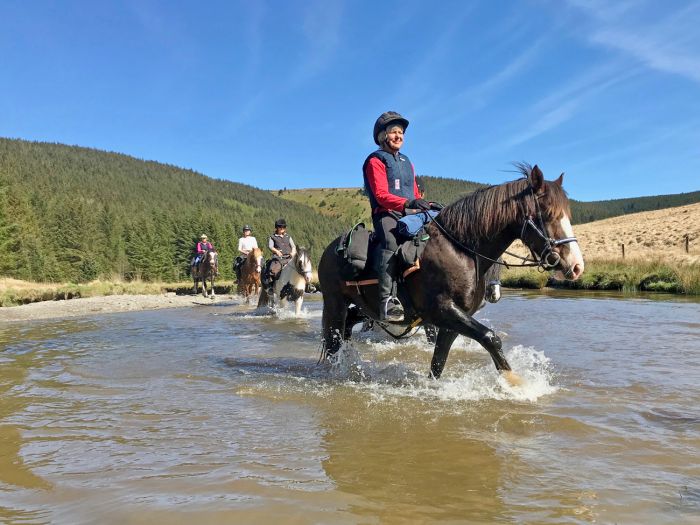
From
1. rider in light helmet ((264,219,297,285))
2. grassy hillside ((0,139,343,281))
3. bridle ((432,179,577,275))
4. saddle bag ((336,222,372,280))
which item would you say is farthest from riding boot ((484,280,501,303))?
grassy hillside ((0,139,343,281))

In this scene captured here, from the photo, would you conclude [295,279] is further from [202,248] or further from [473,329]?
[202,248]

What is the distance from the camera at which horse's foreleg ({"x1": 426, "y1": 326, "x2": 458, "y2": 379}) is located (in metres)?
5.83

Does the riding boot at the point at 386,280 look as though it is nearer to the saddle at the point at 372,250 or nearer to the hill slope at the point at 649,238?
the saddle at the point at 372,250

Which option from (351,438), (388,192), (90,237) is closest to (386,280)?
(388,192)

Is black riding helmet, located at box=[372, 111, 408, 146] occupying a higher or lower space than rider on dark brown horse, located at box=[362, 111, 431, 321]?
higher

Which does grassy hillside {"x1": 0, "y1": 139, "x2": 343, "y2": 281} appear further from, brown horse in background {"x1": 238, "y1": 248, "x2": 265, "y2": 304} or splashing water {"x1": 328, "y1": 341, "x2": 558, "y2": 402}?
splashing water {"x1": 328, "y1": 341, "x2": 558, "y2": 402}

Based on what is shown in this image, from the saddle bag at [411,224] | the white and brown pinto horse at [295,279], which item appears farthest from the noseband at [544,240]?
the white and brown pinto horse at [295,279]

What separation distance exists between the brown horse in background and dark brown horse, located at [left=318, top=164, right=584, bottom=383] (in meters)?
13.6

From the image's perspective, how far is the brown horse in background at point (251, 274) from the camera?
19281 mm

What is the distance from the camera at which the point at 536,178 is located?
17.3ft

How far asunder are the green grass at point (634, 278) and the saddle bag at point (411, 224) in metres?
12.6

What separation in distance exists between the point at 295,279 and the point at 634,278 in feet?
50.3

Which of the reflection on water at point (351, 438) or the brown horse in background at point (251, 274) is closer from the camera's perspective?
the reflection on water at point (351, 438)

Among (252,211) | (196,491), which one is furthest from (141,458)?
(252,211)
